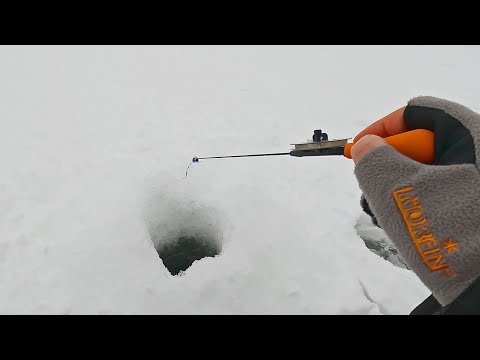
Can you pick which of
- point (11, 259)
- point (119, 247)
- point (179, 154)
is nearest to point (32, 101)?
point (179, 154)

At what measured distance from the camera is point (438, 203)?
3.51 feet

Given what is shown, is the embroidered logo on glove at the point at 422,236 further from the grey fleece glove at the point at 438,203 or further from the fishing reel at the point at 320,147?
the fishing reel at the point at 320,147

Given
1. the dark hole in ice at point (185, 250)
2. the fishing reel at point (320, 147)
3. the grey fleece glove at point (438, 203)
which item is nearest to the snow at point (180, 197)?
the dark hole in ice at point (185, 250)

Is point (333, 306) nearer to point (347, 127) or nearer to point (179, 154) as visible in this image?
point (179, 154)

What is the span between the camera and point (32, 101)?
6.19 metres

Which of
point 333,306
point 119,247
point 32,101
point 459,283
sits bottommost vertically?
point 333,306

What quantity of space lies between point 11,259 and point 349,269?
3123 millimetres

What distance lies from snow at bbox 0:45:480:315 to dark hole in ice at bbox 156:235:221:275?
16cm

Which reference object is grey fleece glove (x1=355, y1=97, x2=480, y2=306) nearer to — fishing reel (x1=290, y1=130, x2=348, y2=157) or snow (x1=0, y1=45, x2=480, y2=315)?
fishing reel (x1=290, y1=130, x2=348, y2=157)

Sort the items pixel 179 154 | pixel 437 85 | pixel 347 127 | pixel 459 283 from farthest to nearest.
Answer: pixel 437 85 < pixel 347 127 < pixel 179 154 < pixel 459 283

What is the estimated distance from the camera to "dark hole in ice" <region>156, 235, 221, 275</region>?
3768mm

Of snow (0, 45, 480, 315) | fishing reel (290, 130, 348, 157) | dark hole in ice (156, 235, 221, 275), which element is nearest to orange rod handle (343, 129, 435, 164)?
fishing reel (290, 130, 348, 157)

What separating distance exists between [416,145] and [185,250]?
3158 millimetres

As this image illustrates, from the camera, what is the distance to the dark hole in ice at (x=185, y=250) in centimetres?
377
